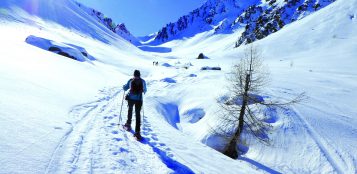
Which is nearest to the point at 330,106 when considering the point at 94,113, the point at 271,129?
the point at 271,129

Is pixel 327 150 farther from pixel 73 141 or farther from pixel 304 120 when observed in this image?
pixel 73 141

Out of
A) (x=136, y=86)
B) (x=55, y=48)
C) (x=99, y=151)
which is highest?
(x=55, y=48)

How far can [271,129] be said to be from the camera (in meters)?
17.3

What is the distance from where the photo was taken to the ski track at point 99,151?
6903 millimetres

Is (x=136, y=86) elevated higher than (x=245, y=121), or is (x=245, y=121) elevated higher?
(x=136, y=86)

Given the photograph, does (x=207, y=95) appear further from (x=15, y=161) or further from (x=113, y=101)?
(x=15, y=161)

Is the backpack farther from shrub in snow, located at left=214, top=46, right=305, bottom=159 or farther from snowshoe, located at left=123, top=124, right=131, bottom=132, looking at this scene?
shrub in snow, located at left=214, top=46, right=305, bottom=159

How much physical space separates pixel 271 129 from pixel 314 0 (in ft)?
436

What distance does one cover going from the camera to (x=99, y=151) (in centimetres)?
805

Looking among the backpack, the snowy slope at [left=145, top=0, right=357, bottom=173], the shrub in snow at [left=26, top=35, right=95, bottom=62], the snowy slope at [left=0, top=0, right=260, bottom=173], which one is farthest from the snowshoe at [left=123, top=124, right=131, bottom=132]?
the shrub in snow at [left=26, top=35, right=95, bottom=62]

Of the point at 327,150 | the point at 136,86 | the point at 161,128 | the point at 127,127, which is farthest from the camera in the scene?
the point at 327,150

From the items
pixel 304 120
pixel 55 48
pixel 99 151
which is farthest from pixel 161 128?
pixel 55 48

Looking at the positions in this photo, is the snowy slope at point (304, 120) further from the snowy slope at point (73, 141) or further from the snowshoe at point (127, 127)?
the snowshoe at point (127, 127)

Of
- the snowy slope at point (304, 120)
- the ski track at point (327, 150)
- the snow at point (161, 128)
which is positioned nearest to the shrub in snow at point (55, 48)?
the snow at point (161, 128)
